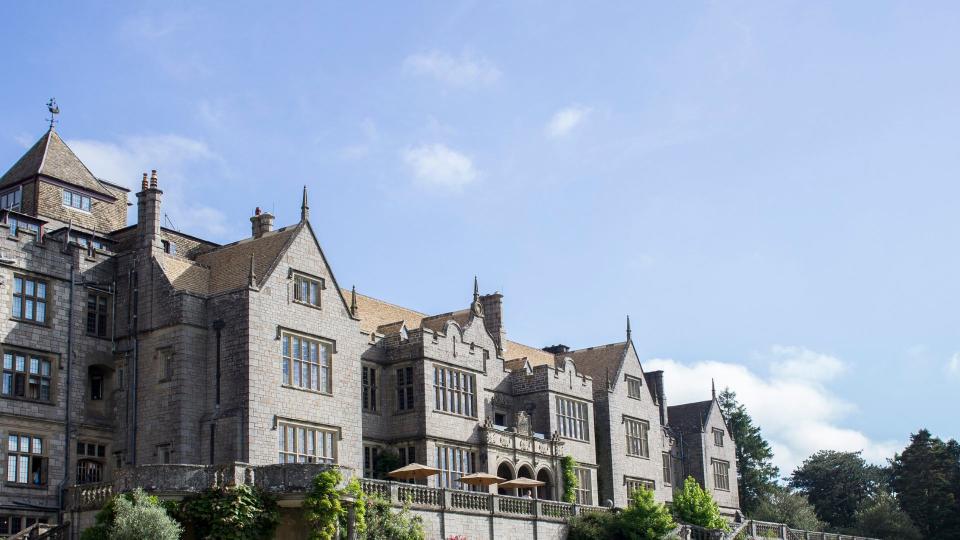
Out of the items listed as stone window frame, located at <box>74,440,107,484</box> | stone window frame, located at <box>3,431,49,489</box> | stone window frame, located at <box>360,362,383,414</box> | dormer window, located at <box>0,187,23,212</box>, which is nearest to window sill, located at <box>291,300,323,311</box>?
stone window frame, located at <box>360,362,383,414</box>

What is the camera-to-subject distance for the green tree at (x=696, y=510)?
177 ft

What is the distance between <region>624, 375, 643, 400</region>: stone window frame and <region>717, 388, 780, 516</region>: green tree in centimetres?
3000

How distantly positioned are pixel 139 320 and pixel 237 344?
4.56m

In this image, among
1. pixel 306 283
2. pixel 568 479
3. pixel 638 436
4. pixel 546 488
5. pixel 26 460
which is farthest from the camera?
pixel 638 436

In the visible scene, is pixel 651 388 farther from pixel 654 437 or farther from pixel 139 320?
pixel 139 320

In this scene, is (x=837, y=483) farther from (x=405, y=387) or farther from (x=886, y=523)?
(x=405, y=387)

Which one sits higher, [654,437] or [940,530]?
[654,437]

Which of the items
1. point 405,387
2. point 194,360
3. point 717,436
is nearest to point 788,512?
point 717,436

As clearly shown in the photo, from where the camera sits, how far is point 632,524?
157 feet

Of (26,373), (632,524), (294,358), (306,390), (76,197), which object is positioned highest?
(76,197)

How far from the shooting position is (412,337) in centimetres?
4978

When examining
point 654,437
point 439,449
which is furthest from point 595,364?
point 439,449

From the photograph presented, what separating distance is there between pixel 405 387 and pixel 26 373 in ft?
50.8

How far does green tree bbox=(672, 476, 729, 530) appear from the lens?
177 ft
